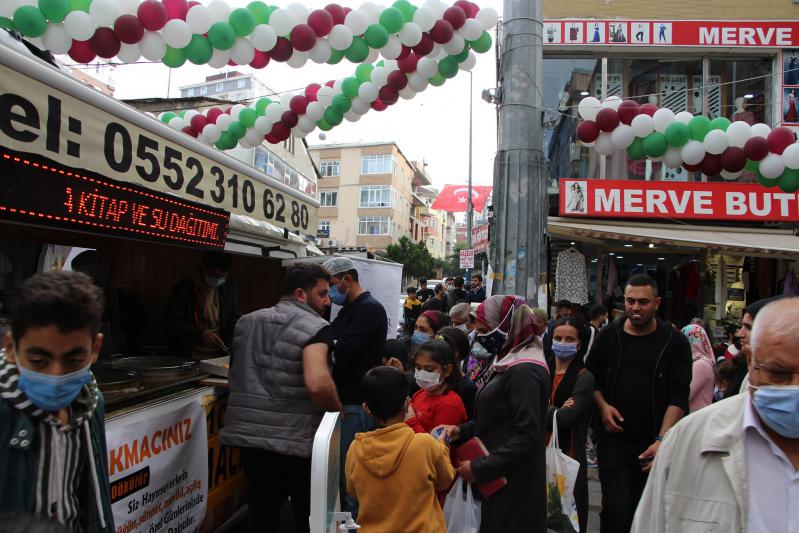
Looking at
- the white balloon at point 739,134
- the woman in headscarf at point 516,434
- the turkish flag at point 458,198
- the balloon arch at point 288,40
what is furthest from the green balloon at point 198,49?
the turkish flag at point 458,198

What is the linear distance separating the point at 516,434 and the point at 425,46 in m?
4.24

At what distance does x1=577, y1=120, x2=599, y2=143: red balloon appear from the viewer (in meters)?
6.05

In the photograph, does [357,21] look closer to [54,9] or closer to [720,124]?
[54,9]

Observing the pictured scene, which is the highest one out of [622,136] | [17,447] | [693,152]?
[622,136]

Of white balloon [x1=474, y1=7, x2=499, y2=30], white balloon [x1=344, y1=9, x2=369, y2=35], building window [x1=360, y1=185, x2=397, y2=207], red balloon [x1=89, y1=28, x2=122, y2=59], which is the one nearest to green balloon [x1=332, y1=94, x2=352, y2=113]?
white balloon [x1=344, y1=9, x2=369, y2=35]

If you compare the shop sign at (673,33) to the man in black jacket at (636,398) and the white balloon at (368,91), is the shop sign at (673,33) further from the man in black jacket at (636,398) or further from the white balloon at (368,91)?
the man in black jacket at (636,398)

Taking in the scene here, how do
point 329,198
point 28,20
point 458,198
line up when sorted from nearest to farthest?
point 28,20
point 458,198
point 329,198

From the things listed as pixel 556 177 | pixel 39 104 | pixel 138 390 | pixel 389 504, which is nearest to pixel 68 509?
pixel 389 504

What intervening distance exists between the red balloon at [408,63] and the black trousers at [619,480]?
4.20m

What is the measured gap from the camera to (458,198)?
63.7 ft

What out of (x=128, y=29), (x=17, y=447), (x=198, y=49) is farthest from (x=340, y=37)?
(x=17, y=447)

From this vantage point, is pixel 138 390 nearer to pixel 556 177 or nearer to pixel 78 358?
pixel 78 358

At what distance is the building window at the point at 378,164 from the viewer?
159 feet

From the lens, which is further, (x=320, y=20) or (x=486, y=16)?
(x=486, y=16)
